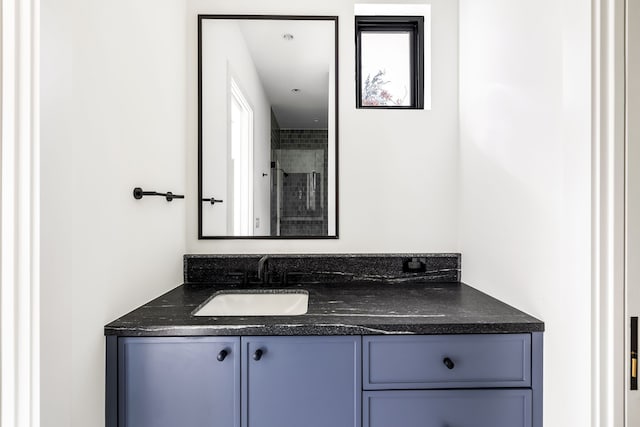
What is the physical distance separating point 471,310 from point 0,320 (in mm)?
1329

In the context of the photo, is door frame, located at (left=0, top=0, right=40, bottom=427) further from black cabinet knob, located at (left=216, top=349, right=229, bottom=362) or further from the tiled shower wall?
the tiled shower wall

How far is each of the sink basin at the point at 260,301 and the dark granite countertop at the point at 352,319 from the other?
0.15m

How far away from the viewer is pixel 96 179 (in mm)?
1091

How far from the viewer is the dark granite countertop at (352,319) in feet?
3.78

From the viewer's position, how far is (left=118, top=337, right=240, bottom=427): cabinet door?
116 cm

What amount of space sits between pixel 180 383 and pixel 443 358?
2.71 feet

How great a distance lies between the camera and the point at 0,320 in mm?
835

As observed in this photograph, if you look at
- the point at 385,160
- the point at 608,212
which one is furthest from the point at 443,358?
the point at 385,160

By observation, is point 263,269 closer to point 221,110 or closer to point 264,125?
point 264,125

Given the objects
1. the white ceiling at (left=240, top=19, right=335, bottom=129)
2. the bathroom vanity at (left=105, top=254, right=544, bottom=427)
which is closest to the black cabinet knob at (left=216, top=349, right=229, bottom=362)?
the bathroom vanity at (left=105, top=254, right=544, bottom=427)

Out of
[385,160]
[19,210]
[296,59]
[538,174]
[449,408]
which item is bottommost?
[449,408]

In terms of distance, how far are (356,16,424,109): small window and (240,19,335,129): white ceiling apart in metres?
0.18

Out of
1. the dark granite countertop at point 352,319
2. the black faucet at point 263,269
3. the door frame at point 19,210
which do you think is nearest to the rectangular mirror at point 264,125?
the black faucet at point 263,269

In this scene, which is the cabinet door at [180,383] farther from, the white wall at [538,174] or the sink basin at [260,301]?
the white wall at [538,174]
